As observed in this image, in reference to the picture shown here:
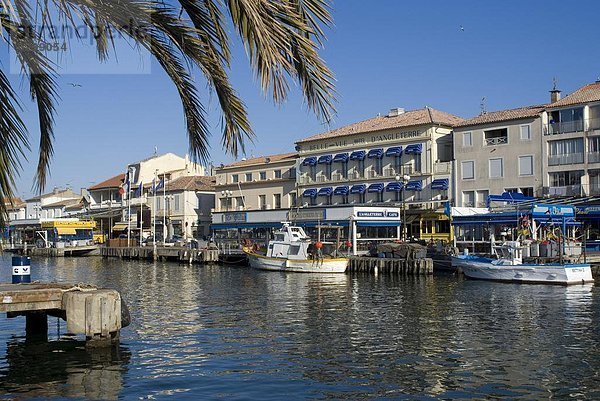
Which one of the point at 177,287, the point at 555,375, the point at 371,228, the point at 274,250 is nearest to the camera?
the point at 555,375

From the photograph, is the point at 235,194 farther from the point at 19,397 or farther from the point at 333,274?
the point at 19,397

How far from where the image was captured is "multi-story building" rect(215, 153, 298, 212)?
280 feet

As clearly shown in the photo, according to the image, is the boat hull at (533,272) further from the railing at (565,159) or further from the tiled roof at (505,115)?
the tiled roof at (505,115)

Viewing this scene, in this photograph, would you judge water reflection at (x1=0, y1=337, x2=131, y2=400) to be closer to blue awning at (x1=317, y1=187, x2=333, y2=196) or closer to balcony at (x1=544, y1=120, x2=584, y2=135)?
balcony at (x1=544, y1=120, x2=584, y2=135)

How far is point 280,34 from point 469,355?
14.2 m

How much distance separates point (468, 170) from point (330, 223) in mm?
16240

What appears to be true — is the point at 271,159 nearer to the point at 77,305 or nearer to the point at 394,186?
the point at 394,186

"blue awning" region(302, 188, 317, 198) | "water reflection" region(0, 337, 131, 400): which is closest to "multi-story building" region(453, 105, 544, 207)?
"blue awning" region(302, 188, 317, 198)

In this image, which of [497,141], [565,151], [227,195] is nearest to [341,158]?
[497,141]

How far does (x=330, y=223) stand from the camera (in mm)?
61219

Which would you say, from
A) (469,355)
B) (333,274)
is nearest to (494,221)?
(333,274)

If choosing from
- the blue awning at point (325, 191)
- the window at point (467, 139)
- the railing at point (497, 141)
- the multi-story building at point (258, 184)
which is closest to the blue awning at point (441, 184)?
the window at point (467, 139)

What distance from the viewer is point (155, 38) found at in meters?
6.68

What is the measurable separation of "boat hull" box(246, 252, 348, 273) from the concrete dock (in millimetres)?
34981
